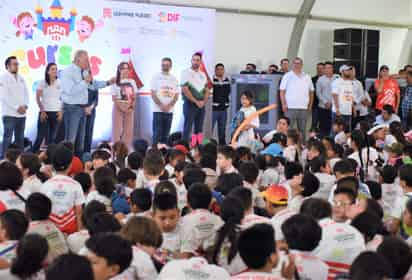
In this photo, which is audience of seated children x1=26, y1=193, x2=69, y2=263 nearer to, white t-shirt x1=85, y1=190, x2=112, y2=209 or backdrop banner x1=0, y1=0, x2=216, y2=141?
white t-shirt x1=85, y1=190, x2=112, y2=209

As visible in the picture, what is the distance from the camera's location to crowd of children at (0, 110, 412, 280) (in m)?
3.10

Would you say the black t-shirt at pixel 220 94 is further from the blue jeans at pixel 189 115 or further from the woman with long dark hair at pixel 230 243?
the woman with long dark hair at pixel 230 243

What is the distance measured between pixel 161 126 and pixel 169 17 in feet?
6.01

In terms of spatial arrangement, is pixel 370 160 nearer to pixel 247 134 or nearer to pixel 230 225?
pixel 247 134

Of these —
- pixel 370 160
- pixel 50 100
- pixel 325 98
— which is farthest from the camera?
pixel 325 98

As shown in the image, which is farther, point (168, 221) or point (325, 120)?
point (325, 120)

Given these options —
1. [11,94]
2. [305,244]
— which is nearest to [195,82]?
[11,94]

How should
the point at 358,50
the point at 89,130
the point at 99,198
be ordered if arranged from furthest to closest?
1. the point at 358,50
2. the point at 89,130
3. the point at 99,198

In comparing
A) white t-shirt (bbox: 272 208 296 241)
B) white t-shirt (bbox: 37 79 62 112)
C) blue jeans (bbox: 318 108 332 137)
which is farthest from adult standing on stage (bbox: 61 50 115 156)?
white t-shirt (bbox: 272 208 296 241)

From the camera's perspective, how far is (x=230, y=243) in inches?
151

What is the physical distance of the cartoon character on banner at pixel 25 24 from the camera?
9.80 meters

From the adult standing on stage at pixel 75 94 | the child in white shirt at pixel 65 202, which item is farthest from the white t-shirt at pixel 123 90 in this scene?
the child in white shirt at pixel 65 202

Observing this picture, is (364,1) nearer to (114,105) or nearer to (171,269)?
(114,105)

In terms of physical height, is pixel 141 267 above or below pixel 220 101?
below
